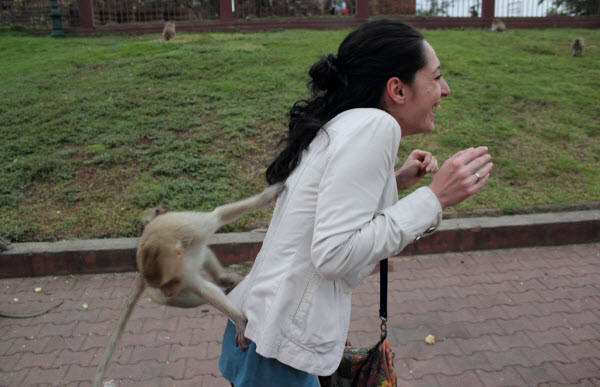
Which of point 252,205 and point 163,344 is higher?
point 252,205

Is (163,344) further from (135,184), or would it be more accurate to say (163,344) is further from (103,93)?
(103,93)

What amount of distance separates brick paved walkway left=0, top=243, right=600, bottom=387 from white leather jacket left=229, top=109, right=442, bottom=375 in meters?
1.85

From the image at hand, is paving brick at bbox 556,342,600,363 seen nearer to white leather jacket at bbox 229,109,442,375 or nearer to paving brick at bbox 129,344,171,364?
white leather jacket at bbox 229,109,442,375

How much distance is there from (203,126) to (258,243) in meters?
2.61

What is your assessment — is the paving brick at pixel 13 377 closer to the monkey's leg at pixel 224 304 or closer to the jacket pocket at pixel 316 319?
the monkey's leg at pixel 224 304

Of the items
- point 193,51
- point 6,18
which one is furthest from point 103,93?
point 6,18

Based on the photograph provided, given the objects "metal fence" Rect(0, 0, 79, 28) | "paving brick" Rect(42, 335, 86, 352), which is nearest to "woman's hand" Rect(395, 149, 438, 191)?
"paving brick" Rect(42, 335, 86, 352)

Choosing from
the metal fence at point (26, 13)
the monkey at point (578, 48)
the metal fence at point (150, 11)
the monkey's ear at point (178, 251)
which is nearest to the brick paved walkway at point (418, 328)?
the monkey's ear at point (178, 251)

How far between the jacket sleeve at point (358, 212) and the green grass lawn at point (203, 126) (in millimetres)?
3511

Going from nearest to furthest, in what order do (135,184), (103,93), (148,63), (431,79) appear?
(431,79), (135,184), (103,93), (148,63)

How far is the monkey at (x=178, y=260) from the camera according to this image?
73.3 inches

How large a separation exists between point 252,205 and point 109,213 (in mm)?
3298

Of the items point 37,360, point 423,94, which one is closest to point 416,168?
point 423,94

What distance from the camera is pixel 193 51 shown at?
9492mm
